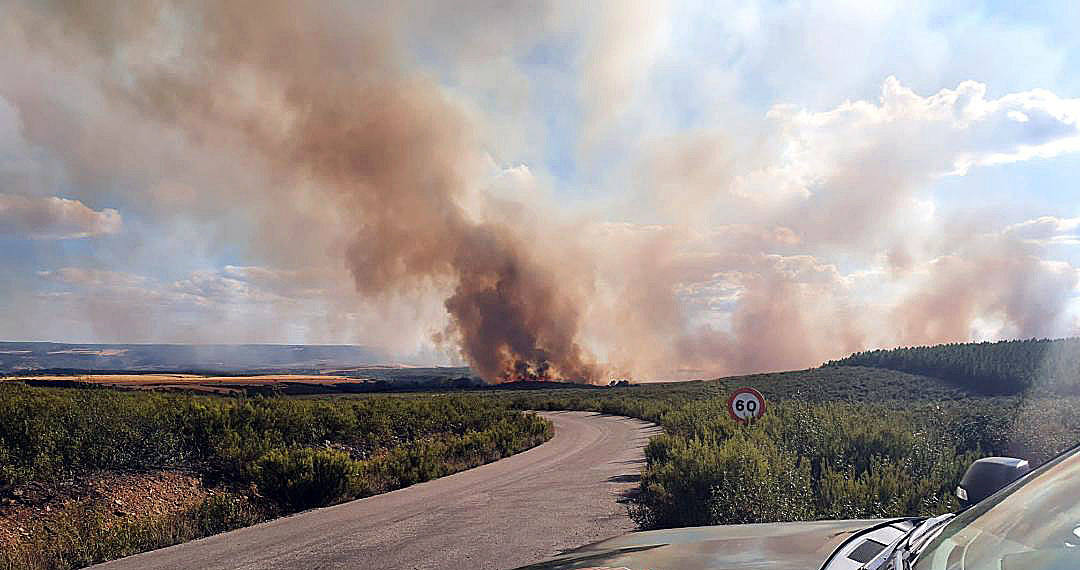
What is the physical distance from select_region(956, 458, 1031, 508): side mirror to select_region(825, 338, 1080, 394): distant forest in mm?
39828

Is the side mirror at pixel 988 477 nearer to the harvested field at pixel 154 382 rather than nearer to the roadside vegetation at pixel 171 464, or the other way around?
the roadside vegetation at pixel 171 464

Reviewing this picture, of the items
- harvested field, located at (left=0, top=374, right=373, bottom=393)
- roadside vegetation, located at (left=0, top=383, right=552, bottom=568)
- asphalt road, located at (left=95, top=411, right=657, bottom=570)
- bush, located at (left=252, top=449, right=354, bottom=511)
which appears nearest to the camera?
asphalt road, located at (left=95, top=411, right=657, bottom=570)

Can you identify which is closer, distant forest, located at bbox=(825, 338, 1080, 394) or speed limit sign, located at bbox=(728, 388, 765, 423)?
speed limit sign, located at bbox=(728, 388, 765, 423)

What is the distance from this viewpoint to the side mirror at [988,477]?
99.0 inches

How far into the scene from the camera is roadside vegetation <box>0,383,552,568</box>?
10133 millimetres

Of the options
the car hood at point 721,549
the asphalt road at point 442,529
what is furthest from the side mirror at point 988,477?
the asphalt road at point 442,529

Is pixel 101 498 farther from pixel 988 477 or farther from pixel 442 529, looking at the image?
pixel 988 477

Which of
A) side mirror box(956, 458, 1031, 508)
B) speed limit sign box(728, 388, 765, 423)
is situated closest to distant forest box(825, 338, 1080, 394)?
speed limit sign box(728, 388, 765, 423)

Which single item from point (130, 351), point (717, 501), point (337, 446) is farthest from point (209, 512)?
point (130, 351)

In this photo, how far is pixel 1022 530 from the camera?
1861 mm

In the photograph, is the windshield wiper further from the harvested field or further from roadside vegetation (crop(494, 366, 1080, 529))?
the harvested field

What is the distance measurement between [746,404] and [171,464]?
1103cm

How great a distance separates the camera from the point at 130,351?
598ft

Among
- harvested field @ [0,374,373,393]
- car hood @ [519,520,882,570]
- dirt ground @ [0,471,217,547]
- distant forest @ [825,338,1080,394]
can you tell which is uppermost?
distant forest @ [825,338,1080,394]
